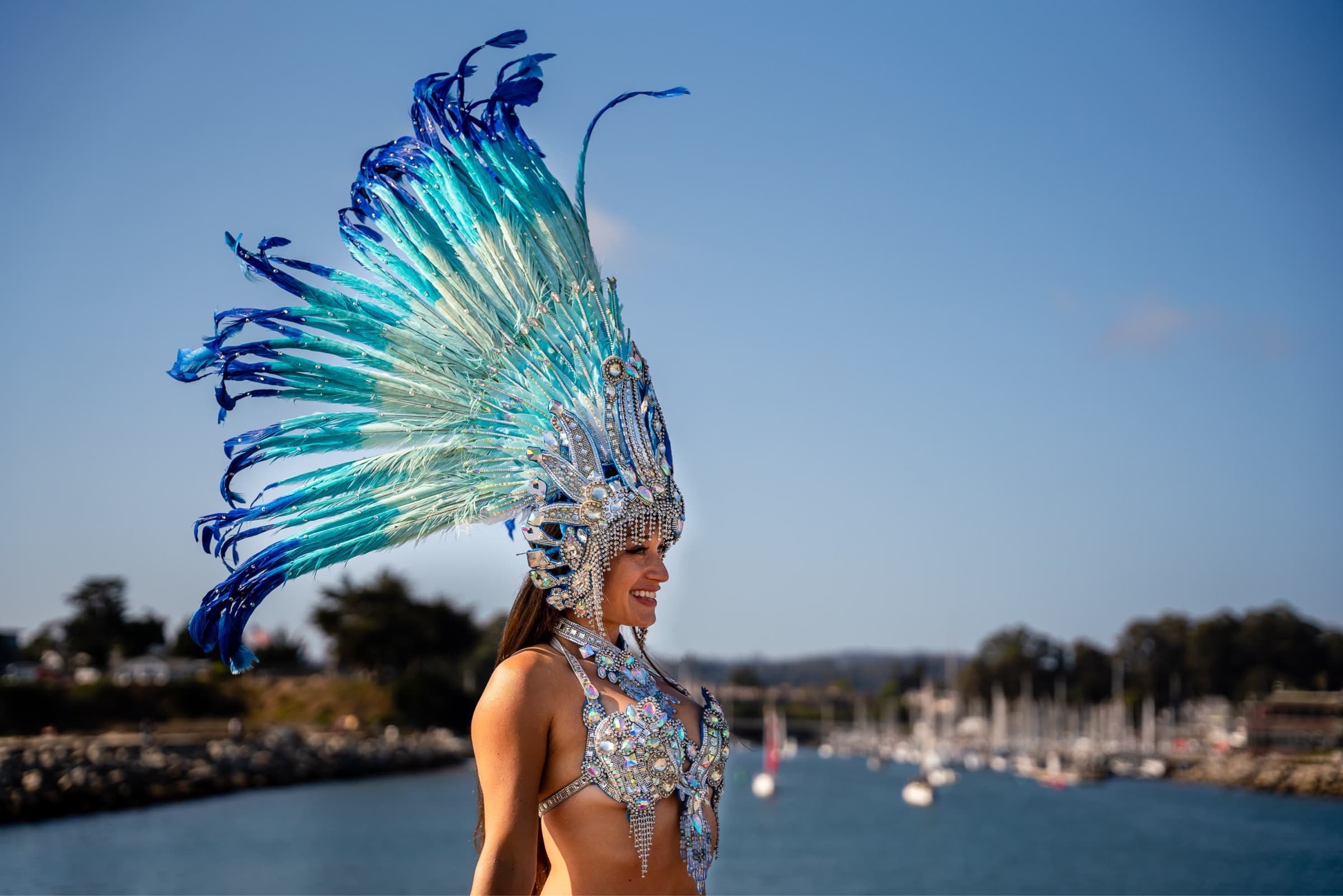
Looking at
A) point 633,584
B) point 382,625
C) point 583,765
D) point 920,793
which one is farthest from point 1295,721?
point 583,765

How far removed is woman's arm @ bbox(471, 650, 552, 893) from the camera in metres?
3.29

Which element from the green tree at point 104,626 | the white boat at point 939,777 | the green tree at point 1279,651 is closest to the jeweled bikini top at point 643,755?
the green tree at point 104,626

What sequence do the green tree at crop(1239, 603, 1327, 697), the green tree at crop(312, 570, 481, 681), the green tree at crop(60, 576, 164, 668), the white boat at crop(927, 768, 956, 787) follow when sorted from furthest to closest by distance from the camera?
the green tree at crop(1239, 603, 1327, 697) < the white boat at crop(927, 768, 956, 787) < the green tree at crop(312, 570, 481, 681) < the green tree at crop(60, 576, 164, 668)

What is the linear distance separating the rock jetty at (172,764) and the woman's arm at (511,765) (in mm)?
33955

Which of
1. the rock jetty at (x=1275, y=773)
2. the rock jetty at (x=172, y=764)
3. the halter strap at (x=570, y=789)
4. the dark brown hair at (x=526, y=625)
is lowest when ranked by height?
the rock jetty at (x=1275, y=773)

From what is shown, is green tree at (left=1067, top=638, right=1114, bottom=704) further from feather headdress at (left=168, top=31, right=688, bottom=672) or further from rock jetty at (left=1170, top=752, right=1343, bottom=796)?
feather headdress at (left=168, top=31, right=688, bottom=672)

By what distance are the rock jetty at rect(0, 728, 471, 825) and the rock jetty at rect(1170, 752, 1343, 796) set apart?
5074 cm

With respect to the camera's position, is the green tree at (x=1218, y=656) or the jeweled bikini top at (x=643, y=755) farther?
the green tree at (x=1218, y=656)

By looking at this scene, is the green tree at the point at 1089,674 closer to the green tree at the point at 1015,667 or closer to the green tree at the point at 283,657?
the green tree at the point at 1015,667

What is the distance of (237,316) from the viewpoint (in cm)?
379

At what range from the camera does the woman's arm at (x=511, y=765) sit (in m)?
3.29

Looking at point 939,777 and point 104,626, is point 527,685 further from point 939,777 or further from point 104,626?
point 939,777

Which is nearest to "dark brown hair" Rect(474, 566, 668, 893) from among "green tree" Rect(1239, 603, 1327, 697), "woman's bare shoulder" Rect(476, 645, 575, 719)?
"woman's bare shoulder" Rect(476, 645, 575, 719)

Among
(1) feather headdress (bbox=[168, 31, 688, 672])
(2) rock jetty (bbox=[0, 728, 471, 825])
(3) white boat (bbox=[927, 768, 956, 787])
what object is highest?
(1) feather headdress (bbox=[168, 31, 688, 672])
